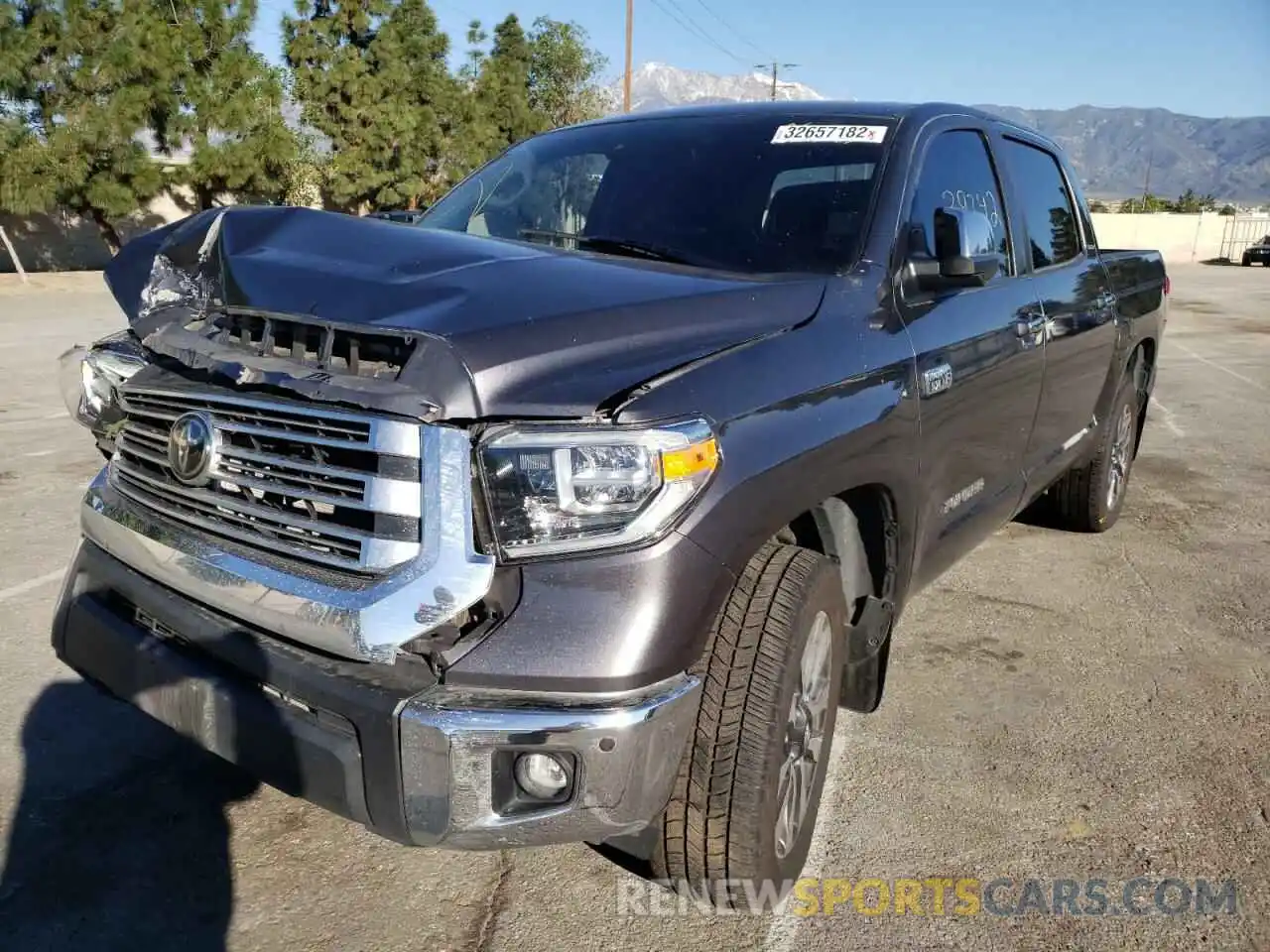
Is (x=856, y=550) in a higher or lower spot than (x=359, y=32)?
lower

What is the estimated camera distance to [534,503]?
6.36 feet

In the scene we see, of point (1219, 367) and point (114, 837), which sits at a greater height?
point (114, 837)

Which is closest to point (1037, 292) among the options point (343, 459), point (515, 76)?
point (343, 459)

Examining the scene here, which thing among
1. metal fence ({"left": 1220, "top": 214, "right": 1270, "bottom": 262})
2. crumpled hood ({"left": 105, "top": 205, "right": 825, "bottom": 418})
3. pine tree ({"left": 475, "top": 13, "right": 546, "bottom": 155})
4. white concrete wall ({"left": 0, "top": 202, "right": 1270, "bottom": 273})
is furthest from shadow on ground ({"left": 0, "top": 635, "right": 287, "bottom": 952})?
metal fence ({"left": 1220, "top": 214, "right": 1270, "bottom": 262})

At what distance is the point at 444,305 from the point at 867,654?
1.56 meters

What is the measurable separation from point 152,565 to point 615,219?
5.53 feet

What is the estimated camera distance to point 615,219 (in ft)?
10.6

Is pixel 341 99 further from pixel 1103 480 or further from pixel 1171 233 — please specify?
pixel 1171 233

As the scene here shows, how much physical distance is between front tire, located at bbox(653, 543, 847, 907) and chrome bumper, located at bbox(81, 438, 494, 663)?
56 centimetres

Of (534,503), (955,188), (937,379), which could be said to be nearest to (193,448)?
(534,503)

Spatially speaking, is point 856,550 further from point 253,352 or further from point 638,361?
point 253,352

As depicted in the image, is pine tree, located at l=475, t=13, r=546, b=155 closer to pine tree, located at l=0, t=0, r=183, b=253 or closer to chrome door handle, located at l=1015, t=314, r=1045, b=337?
pine tree, located at l=0, t=0, r=183, b=253

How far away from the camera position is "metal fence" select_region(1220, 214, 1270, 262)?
5356cm

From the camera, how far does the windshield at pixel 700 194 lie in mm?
2979
